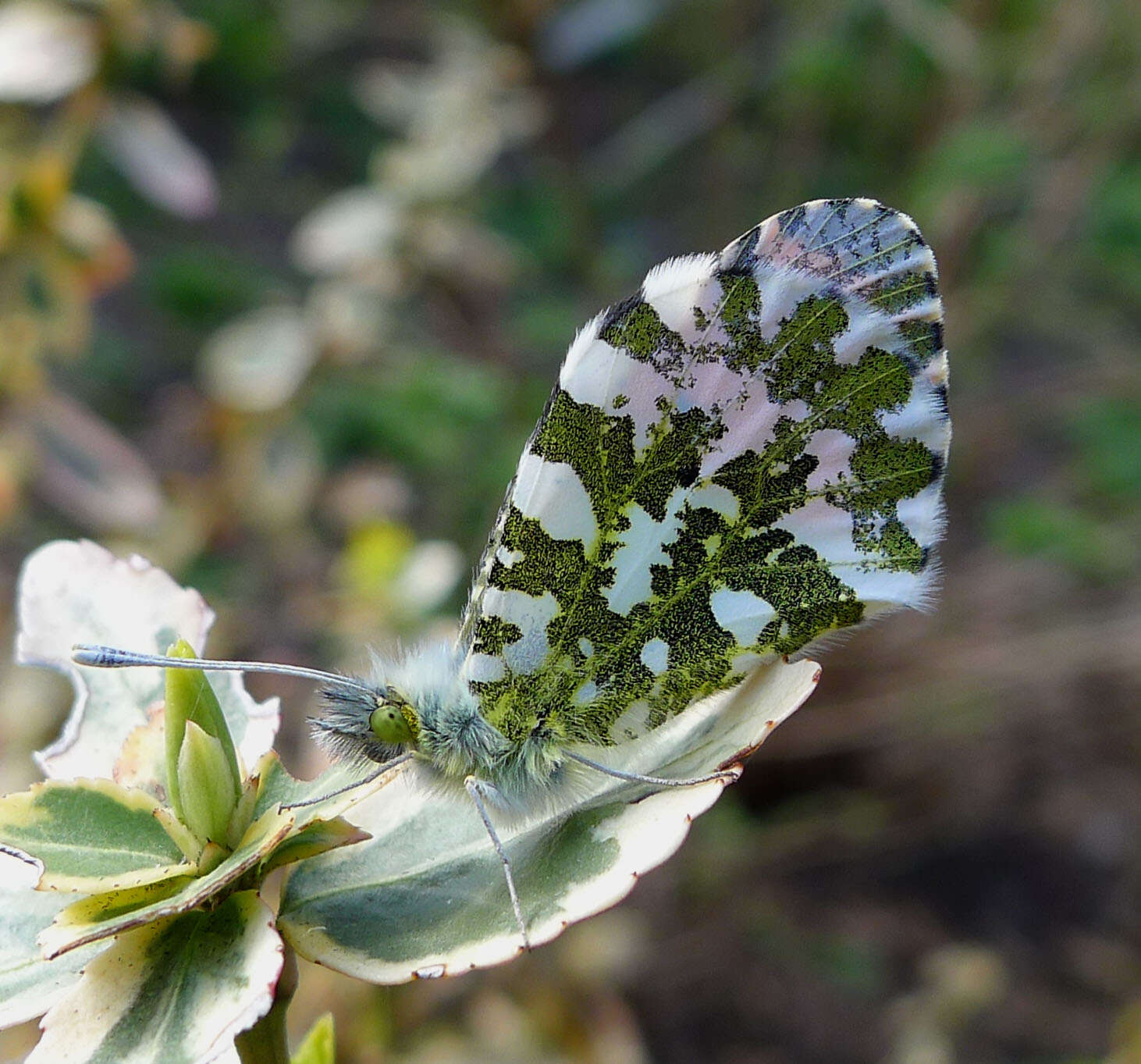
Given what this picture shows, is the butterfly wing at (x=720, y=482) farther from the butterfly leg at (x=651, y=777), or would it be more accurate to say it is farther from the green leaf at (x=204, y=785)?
the green leaf at (x=204, y=785)

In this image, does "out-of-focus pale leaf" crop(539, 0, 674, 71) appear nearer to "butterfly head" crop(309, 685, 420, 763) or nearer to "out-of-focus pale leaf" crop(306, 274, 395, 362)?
"out-of-focus pale leaf" crop(306, 274, 395, 362)

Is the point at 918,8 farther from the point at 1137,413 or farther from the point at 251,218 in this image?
the point at 251,218

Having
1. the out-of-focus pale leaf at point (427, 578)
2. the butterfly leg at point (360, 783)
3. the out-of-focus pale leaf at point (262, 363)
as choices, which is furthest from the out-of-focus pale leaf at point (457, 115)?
the butterfly leg at point (360, 783)

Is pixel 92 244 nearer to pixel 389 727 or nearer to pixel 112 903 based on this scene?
pixel 389 727

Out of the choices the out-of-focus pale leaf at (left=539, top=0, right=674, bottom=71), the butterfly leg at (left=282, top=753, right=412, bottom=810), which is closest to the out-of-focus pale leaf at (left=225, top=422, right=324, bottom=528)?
the out-of-focus pale leaf at (left=539, top=0, right=674, bottom=71)

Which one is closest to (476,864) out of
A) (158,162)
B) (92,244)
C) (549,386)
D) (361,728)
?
(361,728)

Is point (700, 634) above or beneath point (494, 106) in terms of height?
beneath

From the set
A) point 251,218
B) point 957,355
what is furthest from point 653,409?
point 251,218
